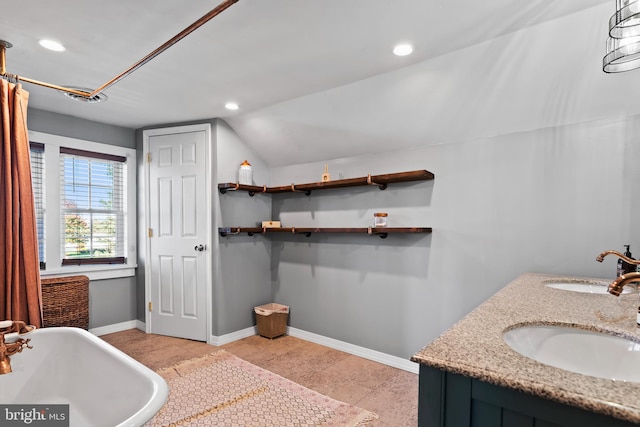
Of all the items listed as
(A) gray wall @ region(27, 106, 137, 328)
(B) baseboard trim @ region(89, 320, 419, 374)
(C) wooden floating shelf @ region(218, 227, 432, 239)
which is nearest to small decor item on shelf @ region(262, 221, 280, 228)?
(C) wooden floating shelf @ region(218, 227, 432, 239)

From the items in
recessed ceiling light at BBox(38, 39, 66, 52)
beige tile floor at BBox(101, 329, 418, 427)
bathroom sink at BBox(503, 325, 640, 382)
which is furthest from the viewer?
beige tile floor at BBox(101, 329, 418, 427)

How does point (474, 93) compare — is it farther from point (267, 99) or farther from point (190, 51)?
point (190, 51)

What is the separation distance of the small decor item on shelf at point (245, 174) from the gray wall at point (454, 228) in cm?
42

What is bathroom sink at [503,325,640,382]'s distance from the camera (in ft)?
3.39

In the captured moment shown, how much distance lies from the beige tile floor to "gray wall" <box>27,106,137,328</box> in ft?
0.80

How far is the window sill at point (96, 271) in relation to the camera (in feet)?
11.3

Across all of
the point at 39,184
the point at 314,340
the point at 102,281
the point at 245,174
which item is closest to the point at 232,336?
the point at 314,340

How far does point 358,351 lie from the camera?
3.27 m

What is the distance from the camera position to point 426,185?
292 centimetres

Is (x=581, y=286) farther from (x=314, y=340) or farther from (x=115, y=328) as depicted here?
(x=115, y=328)

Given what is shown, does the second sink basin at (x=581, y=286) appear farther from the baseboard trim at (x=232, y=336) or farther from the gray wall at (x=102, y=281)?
the gray wall at (x=102, y=281)

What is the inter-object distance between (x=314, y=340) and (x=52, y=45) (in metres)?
3.26

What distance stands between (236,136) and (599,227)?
10.8 ft

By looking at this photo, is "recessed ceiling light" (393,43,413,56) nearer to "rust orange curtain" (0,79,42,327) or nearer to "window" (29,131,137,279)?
"rust orange curtain" (0,79,42,327)
